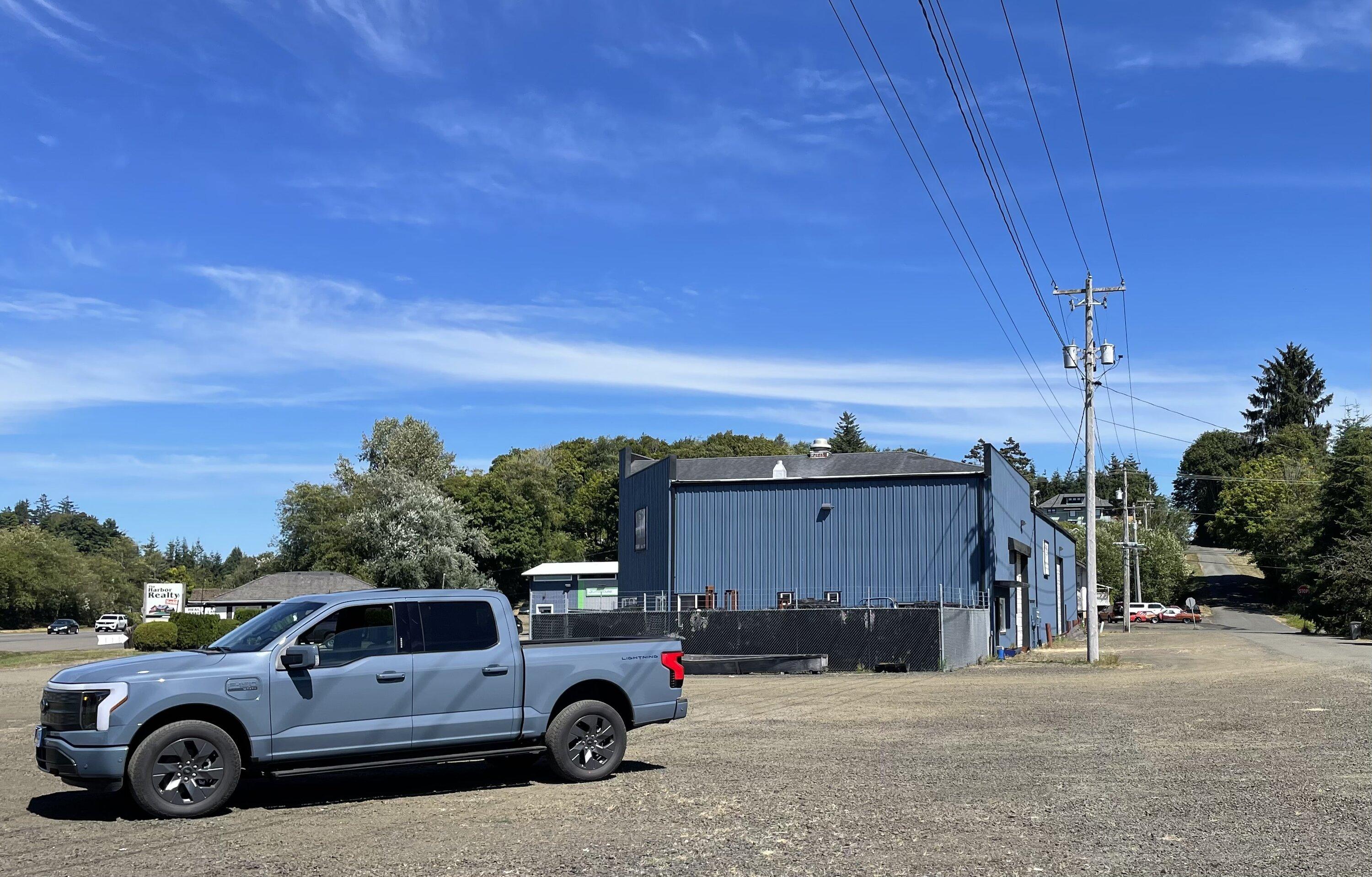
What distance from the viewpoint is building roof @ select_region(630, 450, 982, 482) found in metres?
42.6

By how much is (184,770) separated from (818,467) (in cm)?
3715

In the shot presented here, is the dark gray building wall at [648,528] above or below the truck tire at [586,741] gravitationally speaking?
above

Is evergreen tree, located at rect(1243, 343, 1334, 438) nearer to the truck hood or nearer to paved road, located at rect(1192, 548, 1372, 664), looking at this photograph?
paved road, located at rect(1192, 548, 1372, 664)

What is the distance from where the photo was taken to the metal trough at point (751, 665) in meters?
30.0

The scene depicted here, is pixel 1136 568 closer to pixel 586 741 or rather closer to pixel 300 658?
pixel 586 741

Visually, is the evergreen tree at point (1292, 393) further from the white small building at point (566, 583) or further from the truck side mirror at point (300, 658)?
the truck side mirror at point (300, 658)

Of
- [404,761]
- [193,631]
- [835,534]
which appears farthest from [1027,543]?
[404,761]

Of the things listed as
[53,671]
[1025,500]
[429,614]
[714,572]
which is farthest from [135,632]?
[429,614]

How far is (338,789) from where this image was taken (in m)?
11.1

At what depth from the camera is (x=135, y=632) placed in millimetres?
47094

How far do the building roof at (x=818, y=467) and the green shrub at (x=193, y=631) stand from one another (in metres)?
19.3

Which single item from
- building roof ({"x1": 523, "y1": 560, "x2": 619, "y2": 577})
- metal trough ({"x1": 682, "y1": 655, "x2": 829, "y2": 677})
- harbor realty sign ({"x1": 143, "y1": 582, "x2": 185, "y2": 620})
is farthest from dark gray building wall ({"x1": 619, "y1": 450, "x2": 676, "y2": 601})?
harbor realty sign ({"x1": 143, "y1": 582, "x2": 185, "y2": 620})

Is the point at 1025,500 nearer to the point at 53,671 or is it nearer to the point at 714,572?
the point at 714,572

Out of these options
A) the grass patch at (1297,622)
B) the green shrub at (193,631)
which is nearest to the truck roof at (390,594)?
the green shrub at (193,631)
